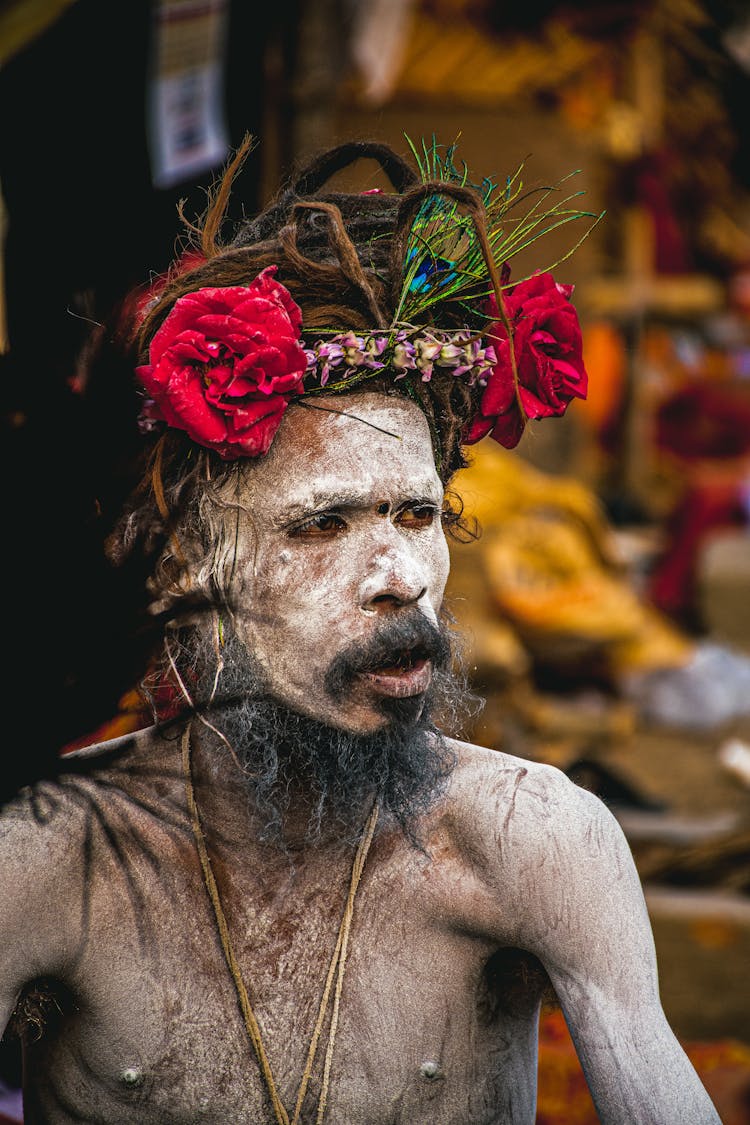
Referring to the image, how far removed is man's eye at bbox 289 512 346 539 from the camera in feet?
5.97

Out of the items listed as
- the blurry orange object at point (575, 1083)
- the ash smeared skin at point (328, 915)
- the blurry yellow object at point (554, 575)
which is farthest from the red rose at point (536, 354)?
the blurry yellow object at point (554, 575)

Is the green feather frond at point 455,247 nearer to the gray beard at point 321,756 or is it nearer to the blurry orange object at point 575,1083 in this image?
the gray beard at point 321,756

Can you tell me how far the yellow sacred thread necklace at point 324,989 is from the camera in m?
1.81

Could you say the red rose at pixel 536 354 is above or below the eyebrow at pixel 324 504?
above

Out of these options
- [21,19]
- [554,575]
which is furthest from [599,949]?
[554,575]

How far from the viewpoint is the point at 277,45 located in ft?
19.1

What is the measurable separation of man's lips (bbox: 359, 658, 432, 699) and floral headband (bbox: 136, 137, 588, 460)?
359mm

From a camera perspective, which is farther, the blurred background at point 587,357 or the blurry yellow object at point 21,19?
the blurry yellow object at point 21,19

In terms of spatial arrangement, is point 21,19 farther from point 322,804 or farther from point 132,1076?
point 132,1076

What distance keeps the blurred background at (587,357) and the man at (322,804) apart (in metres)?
0.15

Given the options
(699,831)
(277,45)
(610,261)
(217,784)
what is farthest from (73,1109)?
(610,261)

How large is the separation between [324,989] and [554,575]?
5.57 m

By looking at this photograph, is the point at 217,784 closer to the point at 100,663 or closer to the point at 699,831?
the point at 100,663

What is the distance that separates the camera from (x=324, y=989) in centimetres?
185
